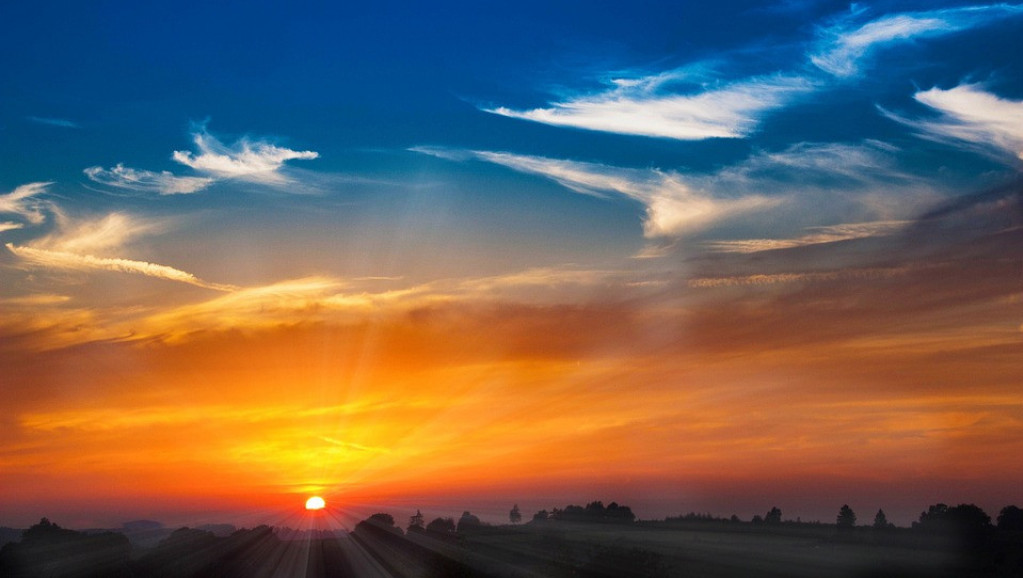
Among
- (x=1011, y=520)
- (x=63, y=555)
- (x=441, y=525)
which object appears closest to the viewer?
(x=1011, y=520)

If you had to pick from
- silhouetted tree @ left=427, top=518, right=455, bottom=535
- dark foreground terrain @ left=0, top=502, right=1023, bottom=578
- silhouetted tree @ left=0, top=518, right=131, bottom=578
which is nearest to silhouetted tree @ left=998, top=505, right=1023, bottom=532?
dark foreground terrain @ left=0, top=502, right=1023, bottom=578

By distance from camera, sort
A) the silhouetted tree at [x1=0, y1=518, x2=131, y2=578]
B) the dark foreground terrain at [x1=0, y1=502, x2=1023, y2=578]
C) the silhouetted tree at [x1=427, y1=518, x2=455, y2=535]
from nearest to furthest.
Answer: the dark foreground terrain at [x1=0, y1=502, x2=1023, y2=578]
the silhouetted tree at [x1=0, y1=518, x2=131, y2=578]
the silhouetted tree at [x1=427, y1=518, x2=455, y2=535]

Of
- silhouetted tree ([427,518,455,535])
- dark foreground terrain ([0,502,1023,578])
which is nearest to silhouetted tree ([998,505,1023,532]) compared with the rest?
dark foreground terrain ([0,502,1023,578])

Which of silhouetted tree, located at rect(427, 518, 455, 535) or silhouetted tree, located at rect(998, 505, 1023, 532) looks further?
silhouetted tree, located at rect(427, 518, 455, 535)

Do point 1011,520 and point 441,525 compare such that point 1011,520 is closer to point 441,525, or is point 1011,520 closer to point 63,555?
point 63,555

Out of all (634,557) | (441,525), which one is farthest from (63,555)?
(441,525)

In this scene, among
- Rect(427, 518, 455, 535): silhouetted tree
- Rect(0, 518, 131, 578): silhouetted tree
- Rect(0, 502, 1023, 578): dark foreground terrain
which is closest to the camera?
Rect(0, 502, 1023, 578): dark foreground terrain

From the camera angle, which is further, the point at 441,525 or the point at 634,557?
the point at 441,525

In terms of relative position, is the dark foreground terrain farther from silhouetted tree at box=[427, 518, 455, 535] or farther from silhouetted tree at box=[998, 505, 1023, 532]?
silhouetted tree at box=[427, 518, 455, 535]

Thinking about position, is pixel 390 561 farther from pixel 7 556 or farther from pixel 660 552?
pixel 660 552

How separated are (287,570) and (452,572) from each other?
2313cm

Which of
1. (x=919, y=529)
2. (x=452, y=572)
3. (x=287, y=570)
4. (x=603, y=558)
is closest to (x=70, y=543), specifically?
(x=287, y=570)

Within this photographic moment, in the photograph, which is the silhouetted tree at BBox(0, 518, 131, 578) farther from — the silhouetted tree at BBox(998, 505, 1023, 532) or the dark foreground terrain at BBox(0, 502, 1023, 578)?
the silhouetted tree at BBox(998, 505, 1023, 532)

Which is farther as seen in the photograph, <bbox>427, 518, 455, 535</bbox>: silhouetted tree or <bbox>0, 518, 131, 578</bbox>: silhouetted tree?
<bbox>427, 518, 455, 535</bbox>: silhouetted tree
